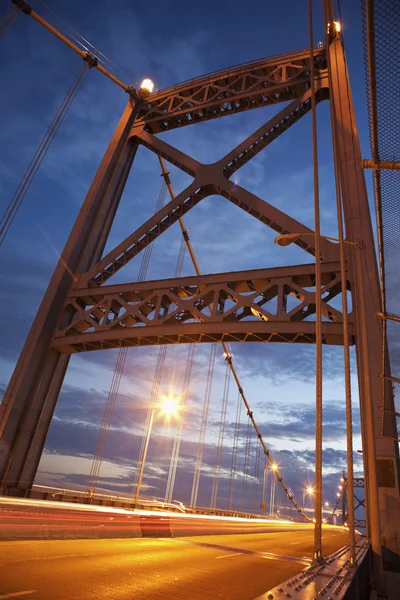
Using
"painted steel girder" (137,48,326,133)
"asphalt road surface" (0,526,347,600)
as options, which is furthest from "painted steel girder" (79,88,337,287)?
"asphalt road surface" (0,526,347,600)

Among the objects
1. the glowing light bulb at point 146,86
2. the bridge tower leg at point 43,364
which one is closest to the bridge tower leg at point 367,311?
the glowing light bulb at point 146,86

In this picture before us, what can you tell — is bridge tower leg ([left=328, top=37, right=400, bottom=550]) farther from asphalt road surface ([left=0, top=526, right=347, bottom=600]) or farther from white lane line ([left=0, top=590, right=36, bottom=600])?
white lane line ([left=0, top=590, right=36, bottom=600])

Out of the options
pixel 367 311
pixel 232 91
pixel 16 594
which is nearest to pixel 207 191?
pixel 232 91

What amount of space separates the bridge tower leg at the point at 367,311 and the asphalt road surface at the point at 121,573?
276cm

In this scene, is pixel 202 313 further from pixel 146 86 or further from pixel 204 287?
pixel 146 86

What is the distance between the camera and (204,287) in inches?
595

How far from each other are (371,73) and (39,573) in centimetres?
651

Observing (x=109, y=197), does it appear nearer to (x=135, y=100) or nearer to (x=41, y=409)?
(x=135, y=100)

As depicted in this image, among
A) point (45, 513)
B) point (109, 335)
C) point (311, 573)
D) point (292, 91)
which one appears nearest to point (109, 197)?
point (109, 335)

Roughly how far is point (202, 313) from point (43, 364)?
6.46 m

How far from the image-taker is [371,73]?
3.89 metres

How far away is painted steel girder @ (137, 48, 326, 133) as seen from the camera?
61.6 feet

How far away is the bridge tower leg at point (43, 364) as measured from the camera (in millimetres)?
14195

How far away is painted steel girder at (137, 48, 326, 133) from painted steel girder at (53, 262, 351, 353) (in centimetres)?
1016
